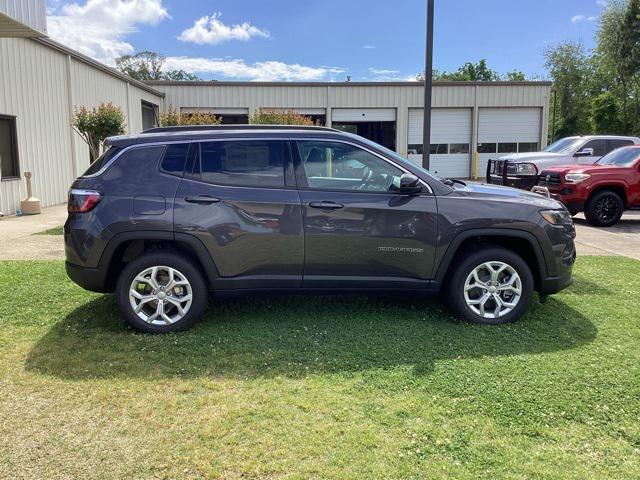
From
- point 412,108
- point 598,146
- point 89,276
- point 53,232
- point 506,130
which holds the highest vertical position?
point 412,108

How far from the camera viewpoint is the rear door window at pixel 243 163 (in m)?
4.61

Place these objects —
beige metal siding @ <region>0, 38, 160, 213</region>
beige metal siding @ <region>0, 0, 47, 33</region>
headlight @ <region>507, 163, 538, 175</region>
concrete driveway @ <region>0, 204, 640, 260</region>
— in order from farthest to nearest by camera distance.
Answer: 1. headlight @ <region>507, 163, 538, 175</region>
2. beige metal siding @ <region>0, 38, 160, 213</region>
3. beige metal siding @ <region>0, 0, 47, 33</region>
4. concrete driveway @ <region>0, 204, 640, 260</region>

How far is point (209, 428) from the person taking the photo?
3.13 meters

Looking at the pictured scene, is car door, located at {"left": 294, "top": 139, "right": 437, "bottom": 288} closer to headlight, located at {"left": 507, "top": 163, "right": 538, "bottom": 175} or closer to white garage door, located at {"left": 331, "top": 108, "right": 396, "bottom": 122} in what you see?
headlight, located at {"left": 507, "top": 163, "right": 538, "bottom": 175}

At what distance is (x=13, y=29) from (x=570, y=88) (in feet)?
169

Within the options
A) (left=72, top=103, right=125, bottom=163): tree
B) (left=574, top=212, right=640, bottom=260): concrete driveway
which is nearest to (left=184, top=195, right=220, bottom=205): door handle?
(left=574, top=212, right=640, bottom=260): concrete driveway

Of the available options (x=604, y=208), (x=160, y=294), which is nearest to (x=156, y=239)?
(x=160, y=294)

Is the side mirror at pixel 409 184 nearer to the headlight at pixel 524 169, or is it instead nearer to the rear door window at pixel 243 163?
the rear door window at pixel 243 163

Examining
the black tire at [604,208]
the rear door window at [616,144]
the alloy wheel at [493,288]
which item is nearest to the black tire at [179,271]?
the alloy wheel at [493,288]

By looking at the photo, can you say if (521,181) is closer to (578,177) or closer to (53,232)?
(578,177)

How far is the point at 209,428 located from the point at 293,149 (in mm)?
2516

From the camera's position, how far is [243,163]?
466cm

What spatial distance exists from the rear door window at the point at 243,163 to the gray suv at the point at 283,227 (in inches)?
0.4

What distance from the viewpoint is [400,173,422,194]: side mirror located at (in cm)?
454
